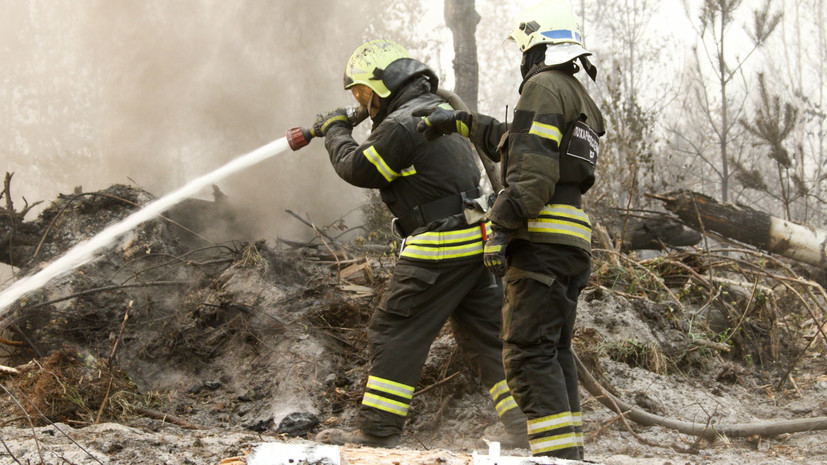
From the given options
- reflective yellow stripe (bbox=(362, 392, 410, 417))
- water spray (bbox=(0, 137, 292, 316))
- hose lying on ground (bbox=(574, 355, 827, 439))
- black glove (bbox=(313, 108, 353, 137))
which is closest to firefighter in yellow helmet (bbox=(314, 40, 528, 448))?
reflective yellow stripe (bbox=(362, 392, 410, 417))

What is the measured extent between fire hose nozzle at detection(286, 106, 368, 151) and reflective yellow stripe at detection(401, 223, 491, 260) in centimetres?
85

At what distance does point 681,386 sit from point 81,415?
3.75 meters

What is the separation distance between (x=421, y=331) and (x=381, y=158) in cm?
86

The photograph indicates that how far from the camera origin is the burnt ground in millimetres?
3604

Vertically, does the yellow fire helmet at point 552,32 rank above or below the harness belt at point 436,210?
above

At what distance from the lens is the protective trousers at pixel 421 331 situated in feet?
10.5

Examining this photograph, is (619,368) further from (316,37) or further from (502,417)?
(316,37)

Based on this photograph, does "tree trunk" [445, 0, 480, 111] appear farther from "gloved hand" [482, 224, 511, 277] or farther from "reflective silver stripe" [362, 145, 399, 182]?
"gloved hand" [482, 224, 511, 277]

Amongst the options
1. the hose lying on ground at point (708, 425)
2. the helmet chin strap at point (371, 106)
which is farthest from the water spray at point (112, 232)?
the hose lying on ground at point (708, 425)

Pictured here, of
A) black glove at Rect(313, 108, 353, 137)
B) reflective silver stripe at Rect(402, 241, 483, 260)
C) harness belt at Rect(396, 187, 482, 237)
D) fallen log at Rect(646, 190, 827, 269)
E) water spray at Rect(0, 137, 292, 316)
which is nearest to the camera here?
reflective silver stripe at Rect(402, 241, 483, 260)

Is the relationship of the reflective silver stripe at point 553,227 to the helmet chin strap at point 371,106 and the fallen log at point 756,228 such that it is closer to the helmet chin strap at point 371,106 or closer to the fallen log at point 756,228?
the helmet chin strap at point 371,106

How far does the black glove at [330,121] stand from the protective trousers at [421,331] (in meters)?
0.91

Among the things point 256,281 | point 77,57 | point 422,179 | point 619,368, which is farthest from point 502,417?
point 77,57

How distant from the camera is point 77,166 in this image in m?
8.22
